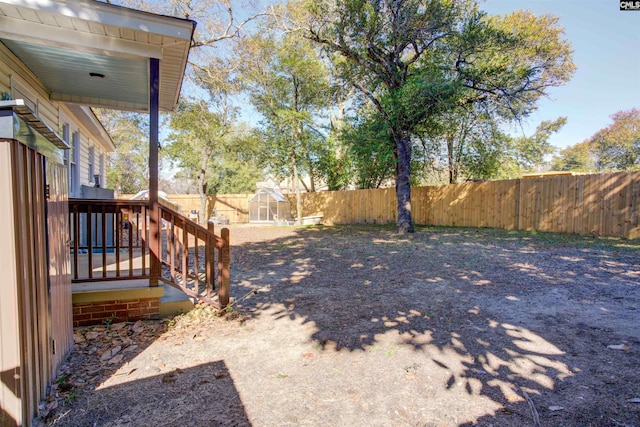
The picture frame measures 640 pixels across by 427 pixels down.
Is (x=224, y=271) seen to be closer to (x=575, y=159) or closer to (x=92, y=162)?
(x=92, y=162)

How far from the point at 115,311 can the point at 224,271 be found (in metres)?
1.29

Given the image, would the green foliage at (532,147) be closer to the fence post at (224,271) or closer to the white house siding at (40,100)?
the fence post at (224,271)

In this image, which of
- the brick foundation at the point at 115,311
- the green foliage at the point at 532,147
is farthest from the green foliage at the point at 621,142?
the brick foundation at the point at 115,311

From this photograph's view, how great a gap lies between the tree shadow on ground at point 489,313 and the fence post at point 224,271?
13.8 inches

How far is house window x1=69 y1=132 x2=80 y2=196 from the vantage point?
762cm

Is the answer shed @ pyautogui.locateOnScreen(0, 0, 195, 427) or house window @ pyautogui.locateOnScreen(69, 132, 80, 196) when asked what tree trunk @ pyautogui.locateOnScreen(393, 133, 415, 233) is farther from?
house window @ pyautogui.locateOnScreen(69, 132, 80, 196)

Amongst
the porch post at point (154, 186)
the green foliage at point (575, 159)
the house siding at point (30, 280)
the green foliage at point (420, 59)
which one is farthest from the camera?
the green foliage at point (575, 159)

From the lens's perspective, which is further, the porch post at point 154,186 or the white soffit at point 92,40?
the porch post at point 154,186

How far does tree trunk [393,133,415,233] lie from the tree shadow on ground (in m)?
4.72

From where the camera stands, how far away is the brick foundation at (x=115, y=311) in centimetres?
377

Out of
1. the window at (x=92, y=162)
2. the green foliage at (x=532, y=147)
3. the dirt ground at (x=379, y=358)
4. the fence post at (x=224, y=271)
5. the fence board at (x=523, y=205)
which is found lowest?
the dirt ground at (x=379, y=358)

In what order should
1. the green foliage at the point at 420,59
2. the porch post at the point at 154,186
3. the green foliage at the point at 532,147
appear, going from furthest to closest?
the green foliage at the point at 532,147 < the green foliage at the point at 420,59 < the porch post at the point at 154,186

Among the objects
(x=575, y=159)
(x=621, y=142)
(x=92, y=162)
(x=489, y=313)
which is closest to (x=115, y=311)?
(x=489, y=313)

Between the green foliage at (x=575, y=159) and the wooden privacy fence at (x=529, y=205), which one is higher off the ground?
the green foliage at (x=575, y=159)
